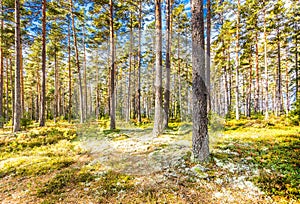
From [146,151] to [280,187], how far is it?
3.90m

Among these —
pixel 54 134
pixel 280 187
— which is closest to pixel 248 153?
pixel 280 187

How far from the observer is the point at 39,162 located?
5.49 metres

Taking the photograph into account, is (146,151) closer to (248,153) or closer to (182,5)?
(248,153)

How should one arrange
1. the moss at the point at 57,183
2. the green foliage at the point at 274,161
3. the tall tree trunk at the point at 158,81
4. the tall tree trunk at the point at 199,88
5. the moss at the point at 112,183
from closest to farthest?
1. the green foliage at the point at 274,161
2. the moss at the point at 112,183
3. the moss at the point at 57,183
4. the tall tree trunk at the point at 199,88
5. the tall tree trunk at the point at 158,81

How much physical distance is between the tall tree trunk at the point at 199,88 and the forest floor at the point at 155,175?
548 mm

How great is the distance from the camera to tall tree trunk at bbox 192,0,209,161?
4559mm

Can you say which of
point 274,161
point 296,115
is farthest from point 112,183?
point 296,115

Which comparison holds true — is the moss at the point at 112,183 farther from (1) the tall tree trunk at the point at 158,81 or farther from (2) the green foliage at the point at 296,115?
(2) the green foliage at the point at 296,115

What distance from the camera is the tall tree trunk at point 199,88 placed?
456cm

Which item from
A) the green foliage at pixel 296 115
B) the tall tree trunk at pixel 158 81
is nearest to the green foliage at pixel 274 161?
the tall tree trunk at pixel 158 81

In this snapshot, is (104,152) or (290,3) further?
(290,3)

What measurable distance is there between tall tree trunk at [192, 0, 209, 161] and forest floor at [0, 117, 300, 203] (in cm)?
55

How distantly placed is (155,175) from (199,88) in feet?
8.81

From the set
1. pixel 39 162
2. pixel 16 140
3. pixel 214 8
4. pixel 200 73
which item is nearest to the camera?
pixel 200 73
